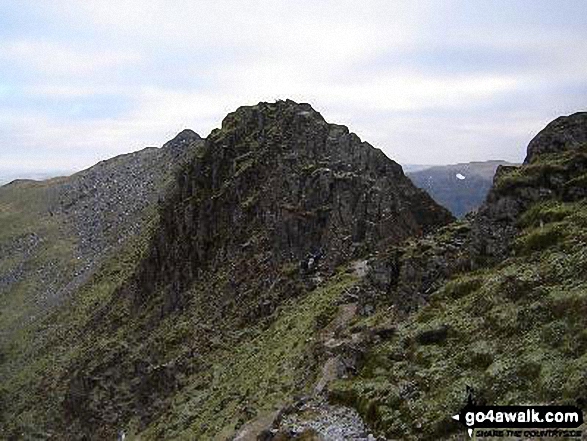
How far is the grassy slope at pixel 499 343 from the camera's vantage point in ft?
78.4

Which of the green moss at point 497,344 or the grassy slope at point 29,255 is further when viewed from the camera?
the grassy slope at point 29,255

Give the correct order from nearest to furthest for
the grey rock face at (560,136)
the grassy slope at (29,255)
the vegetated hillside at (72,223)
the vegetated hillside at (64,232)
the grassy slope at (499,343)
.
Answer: the grassy slope at (499,343)
the grey rock face at (560,136)
the vegetated hillside at (64,232)
the grassy slope at (29,255)
the vegetated hillside at (72,223)

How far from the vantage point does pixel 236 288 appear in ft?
200

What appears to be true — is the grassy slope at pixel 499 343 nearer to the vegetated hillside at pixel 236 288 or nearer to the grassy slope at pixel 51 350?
the vegetated hillside at pixel 236 288

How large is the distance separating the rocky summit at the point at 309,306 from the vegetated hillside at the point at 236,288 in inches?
7.9

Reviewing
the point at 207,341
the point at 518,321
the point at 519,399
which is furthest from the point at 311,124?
the point at 519,399

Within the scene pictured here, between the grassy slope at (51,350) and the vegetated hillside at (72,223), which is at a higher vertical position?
the vegetated hillside at (72,223)

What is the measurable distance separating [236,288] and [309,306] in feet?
38.7

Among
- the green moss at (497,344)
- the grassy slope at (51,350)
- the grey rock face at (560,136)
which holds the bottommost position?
the grassy slope at (51,350)

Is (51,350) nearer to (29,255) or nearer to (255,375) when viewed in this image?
(29,255)

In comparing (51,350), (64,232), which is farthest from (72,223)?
(51,350)

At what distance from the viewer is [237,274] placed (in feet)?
204

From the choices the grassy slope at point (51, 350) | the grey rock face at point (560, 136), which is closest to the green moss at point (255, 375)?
the grey rock face at point (560, 136)

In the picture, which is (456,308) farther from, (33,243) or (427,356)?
(33,243)
